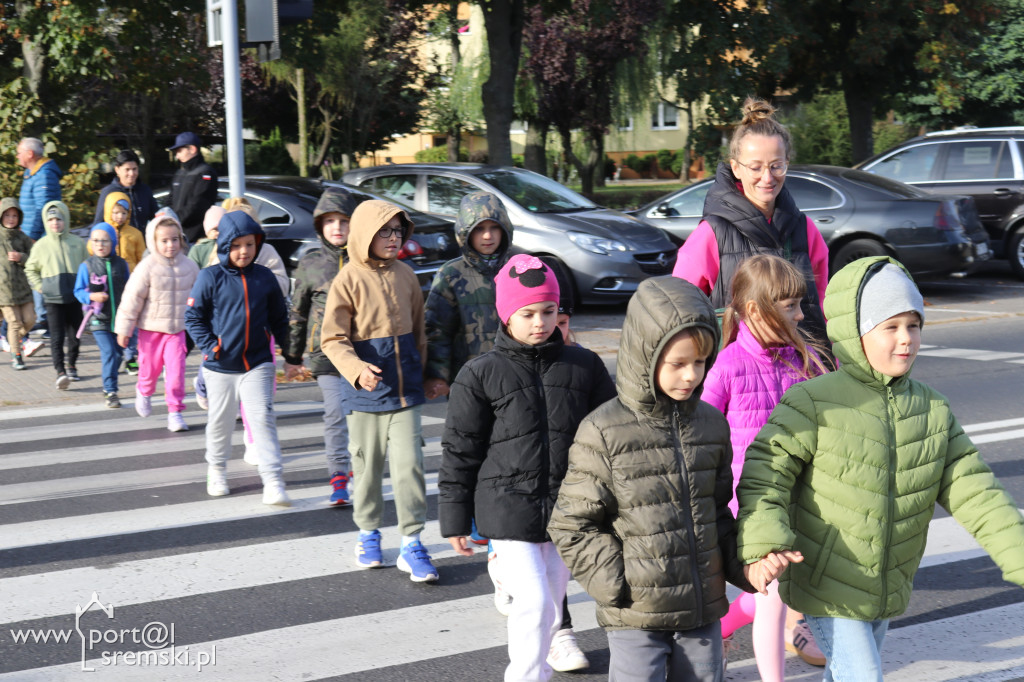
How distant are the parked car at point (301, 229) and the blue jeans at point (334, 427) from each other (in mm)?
4773

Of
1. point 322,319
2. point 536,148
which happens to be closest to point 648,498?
point 322,319

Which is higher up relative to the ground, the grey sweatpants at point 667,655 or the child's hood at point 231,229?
the child's hood at point 231,229

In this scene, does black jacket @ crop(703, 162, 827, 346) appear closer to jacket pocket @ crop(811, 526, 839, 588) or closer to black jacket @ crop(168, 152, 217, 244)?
A: jacket pocket @ crop(811, 526, 839, 588)

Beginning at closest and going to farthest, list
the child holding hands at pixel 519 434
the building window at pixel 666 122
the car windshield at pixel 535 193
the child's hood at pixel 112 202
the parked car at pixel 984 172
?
the child holding hands at pixel 519 434 < the child's hood at pixel 112 202 < the car windshield at pixel 535 193 < the parked car at pixel 984 172 < the building window at pixel 666 122

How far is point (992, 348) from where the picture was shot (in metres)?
11.5

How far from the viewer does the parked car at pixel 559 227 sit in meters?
13.4

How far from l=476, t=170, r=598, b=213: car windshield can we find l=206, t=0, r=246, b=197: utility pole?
4238 millimetres

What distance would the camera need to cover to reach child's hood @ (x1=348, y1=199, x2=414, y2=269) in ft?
17.2

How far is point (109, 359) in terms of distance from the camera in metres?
9.45

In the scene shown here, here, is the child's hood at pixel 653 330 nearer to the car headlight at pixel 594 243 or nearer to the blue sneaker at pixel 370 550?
the blue sneaker at pixel 370 550

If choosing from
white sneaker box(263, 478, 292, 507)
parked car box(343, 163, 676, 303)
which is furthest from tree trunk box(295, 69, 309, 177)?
white sneaker box(263, 478, 292, 507)

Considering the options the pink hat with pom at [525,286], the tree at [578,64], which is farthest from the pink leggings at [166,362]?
the tree at [578,64]

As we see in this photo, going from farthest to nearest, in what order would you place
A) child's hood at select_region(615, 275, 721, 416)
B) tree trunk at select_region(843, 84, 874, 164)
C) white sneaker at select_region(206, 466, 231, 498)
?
tree trunk at select_region(843, 84, 874, 164) → white sneaker at select_region(206, 466, 231, 498) → child's hood at select_region(615, 275, 721, 416)

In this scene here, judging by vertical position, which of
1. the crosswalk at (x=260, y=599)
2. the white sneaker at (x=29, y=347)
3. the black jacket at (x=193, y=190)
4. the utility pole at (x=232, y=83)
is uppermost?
the utility pole at (x=232, y=83)
